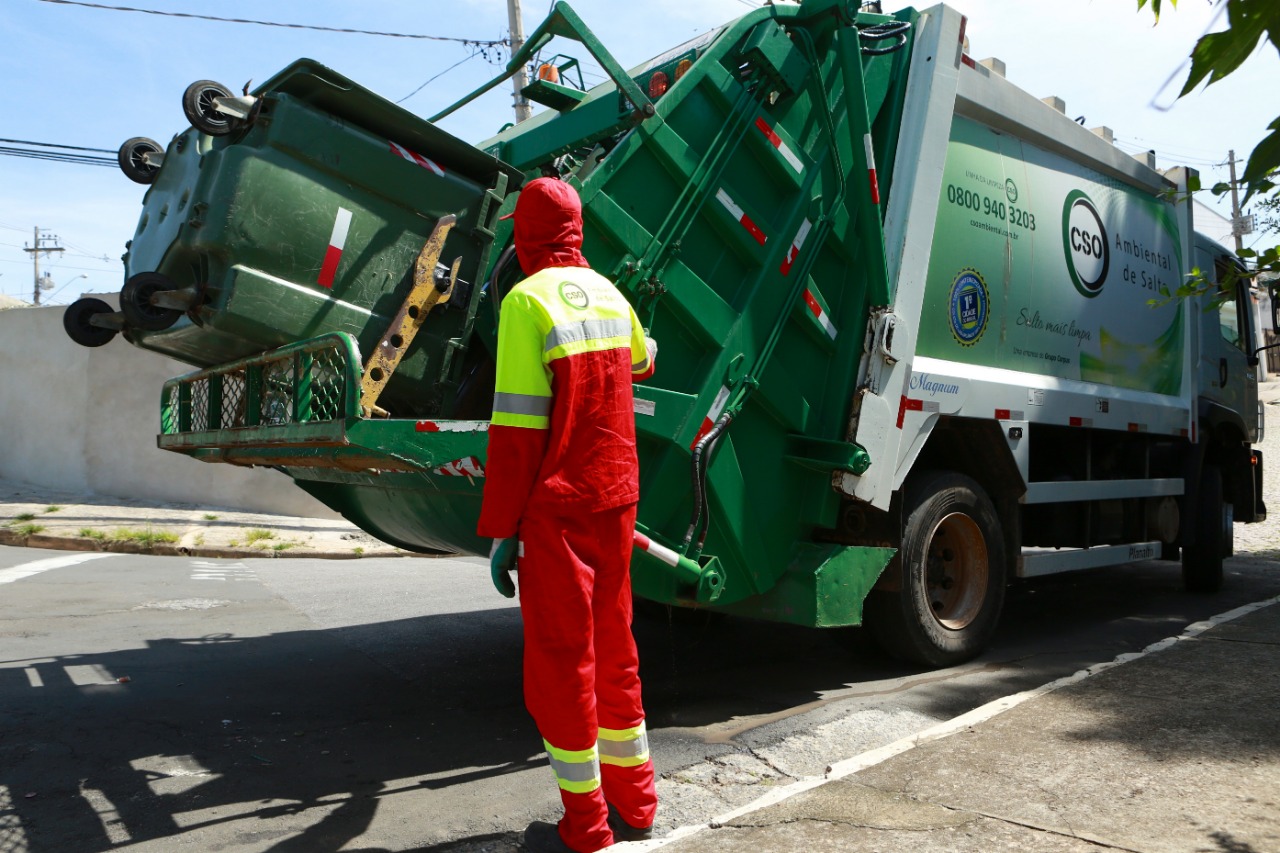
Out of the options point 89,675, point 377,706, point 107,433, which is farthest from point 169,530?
point 377,706

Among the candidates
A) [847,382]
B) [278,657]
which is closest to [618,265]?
[847,382]

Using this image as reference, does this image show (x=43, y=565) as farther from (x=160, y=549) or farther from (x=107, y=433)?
(x=107, y=433)

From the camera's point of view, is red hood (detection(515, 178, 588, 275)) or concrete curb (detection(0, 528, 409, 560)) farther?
concrete curb (detection(0, 528, 409, 560))

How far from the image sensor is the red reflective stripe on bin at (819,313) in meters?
4.17

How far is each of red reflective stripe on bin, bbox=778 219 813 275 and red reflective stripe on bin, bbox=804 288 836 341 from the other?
14cm

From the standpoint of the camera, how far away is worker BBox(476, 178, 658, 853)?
8.63 feet

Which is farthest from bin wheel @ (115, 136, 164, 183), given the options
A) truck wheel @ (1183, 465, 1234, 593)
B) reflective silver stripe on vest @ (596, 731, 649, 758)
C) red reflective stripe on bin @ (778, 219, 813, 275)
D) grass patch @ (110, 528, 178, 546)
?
grass patch @ (110, 528, 178, 546)

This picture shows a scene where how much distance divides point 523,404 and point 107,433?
13112mm

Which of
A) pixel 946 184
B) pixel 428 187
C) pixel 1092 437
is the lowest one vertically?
pixel 1092 437

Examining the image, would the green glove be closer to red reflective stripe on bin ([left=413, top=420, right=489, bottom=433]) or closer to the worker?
the worker

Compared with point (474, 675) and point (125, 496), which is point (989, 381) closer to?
point (474, 675)

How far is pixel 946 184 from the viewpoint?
4.79m

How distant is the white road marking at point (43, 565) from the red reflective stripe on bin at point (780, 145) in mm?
6926

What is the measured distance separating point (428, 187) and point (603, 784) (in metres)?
2.11
